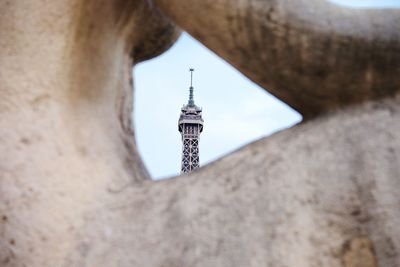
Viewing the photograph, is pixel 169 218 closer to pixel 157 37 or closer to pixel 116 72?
pixel 116 72

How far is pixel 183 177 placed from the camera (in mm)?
1573

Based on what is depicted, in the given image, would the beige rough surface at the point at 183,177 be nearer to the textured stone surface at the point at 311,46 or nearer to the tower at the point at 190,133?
the textured stone surface at the point at 311,46

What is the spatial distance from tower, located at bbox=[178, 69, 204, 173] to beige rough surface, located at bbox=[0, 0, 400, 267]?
24342mm

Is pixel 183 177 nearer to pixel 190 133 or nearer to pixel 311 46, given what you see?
pixel 311 46

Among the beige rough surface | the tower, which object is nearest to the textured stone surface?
the beige rough surface

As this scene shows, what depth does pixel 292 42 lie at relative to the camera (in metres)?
1.57

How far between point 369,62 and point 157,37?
2.51 ft

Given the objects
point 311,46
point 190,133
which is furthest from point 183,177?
point 190,133

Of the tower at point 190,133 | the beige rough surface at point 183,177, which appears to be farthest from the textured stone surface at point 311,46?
the tower at point 190,133

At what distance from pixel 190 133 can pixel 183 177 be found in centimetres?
2629

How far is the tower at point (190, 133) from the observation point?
2661cm

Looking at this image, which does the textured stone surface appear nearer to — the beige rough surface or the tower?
the beige rough surface

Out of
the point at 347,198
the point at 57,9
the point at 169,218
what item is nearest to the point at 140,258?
the point at 169,218

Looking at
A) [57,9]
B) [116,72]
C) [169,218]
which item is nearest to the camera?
[169,218]
